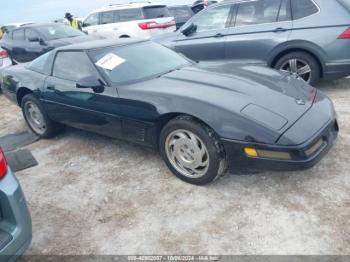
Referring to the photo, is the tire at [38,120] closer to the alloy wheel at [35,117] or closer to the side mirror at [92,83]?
the alloy wheel at [35,117]

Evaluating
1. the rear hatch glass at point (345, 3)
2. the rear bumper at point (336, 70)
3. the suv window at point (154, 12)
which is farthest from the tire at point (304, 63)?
→ the suv window at point (154, 12)

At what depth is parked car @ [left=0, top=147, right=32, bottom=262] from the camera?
1.93m

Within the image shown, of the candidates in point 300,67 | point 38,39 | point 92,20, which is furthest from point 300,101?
point 92,20

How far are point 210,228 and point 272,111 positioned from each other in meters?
1.09

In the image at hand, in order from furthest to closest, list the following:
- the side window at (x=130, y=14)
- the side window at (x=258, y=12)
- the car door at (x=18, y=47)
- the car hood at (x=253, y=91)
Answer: the side window at (x=130, y=14)
the car door at (x=18, y=47)
the side window at (x=258, y=12)
the car hood at (x=253, y=91)

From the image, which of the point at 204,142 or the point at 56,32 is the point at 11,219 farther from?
the point at 56,32

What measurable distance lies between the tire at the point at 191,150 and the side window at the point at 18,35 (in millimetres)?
7943

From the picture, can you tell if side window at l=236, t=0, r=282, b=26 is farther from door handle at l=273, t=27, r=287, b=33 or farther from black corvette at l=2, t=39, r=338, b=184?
black corvette at l=2, t=39, r=338, b=184

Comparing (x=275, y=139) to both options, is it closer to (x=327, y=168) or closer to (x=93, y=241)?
(x=327, y=168)

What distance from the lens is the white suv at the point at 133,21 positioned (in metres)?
9.88

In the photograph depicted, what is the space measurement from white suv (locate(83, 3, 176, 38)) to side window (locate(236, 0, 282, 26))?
463cm

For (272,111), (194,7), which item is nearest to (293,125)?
(272,111)

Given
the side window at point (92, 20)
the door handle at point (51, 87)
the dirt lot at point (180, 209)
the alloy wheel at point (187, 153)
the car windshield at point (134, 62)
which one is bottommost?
the dirt lot at point (180, 209)

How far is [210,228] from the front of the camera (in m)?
2.57
